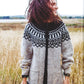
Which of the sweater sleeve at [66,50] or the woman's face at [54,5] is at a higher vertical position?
the woman's face at [54,5]

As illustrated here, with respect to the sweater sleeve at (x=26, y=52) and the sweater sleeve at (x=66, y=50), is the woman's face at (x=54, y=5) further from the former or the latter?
the sweater sleeve at (x=26, y=52)

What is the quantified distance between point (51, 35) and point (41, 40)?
69 millimetres

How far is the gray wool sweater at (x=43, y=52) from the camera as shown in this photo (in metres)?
1.30

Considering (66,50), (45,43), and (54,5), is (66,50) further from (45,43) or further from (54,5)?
(54,5)

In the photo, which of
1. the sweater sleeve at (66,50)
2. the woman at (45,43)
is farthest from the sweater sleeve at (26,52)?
the sweater sleeve at (66,50)

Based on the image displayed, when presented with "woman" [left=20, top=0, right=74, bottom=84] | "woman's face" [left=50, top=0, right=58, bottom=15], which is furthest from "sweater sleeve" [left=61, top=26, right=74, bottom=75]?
"woman's face" [left=50, top=0, right=58, bottom=15]

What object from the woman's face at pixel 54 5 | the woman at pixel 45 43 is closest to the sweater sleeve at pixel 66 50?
the woman at pixel 45 43

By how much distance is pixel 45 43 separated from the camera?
1.30 metres

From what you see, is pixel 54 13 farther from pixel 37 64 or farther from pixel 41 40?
pixel 37 64

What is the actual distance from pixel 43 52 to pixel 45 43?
56 mm

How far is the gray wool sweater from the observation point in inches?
51.2

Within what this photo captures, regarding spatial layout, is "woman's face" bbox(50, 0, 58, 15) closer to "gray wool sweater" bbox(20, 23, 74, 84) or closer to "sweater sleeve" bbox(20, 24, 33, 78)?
"gray wool sweater" bbox(20, 23, 74, 84)

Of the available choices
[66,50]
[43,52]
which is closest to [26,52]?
[43,52]

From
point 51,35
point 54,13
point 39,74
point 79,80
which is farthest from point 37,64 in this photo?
point 79,80
